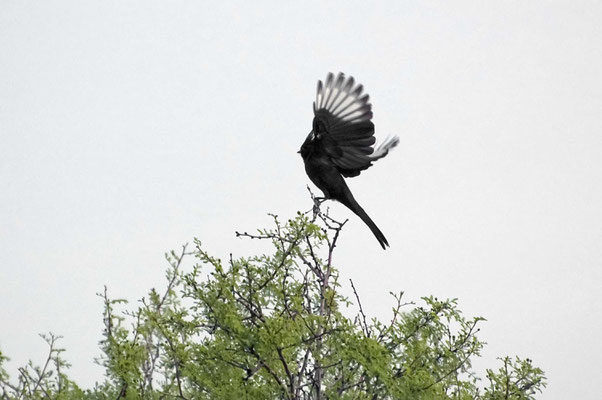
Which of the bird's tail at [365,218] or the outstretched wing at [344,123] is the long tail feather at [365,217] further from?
the outstretched wing at [344,123]

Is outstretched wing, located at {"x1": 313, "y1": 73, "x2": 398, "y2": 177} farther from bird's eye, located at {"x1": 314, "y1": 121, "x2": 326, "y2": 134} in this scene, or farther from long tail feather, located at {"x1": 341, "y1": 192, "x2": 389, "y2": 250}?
long tail feather, located at {"x1": 341, "y1": 192, "x2": 389, "y2": 250}

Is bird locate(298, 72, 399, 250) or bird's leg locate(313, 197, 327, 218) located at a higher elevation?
bird locate(298, 72, 399, 250)

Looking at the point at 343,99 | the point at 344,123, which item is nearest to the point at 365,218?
the point at 344,123

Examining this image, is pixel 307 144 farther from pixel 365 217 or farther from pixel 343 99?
pixel 365 217

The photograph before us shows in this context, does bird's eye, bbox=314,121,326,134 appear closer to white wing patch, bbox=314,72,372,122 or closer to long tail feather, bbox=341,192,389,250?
white wing patch, bbox=314,72,372,122

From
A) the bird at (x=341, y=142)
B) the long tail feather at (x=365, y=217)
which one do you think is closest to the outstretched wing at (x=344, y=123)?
the bird at (x=341, y=142)

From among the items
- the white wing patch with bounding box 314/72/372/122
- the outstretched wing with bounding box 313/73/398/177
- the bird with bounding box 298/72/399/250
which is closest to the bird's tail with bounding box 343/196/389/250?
the bird with bounding box 298/72/399/250

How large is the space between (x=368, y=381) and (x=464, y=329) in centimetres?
111

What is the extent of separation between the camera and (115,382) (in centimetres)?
624

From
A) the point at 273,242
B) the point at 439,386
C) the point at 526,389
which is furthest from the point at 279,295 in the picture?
the point at 526,389

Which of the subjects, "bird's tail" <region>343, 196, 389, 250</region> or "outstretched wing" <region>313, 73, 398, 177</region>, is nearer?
"outstretched wing" <region>313, 73, 398, 177</region>

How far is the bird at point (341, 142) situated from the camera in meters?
6.50

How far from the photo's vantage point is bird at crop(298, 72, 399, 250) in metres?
6.50

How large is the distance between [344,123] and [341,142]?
0.85 ft
